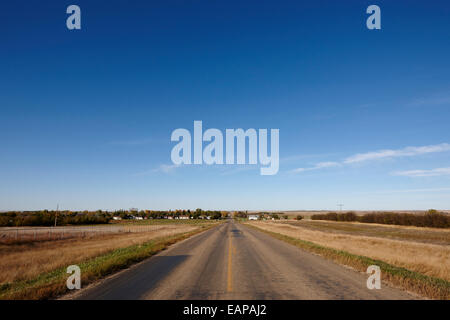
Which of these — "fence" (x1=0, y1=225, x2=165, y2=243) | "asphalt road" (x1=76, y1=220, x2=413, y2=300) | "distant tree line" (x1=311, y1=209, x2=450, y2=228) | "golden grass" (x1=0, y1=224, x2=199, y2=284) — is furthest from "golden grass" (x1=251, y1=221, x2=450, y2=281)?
"distant tree line" (x1=311, y1=209, x2=450, y2=228)

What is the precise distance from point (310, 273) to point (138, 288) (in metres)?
6.28

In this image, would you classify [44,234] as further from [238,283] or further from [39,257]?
[238,283]

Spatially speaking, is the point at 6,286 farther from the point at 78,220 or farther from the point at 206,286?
the point at 78,220

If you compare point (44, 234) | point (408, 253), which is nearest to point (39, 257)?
point (408, 253)

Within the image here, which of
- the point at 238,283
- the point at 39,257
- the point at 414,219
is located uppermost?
the point at 238,283

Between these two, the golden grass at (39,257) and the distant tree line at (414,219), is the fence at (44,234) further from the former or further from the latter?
the distant tree line at (414,219)

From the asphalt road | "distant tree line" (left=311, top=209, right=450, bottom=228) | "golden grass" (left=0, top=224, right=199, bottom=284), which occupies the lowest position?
"distant tree line" (left=311, top=209, right=450, bottom=228)

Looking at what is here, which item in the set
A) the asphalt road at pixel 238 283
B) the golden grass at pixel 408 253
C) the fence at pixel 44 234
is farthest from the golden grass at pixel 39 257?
the golden grass at pixel 408 253

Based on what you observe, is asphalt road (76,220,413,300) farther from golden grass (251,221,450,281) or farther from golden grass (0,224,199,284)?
golden grass (0,224,199,284)

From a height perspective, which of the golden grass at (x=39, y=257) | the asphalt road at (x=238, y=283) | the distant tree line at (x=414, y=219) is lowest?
the distant tree line at (x=414, y=219)
